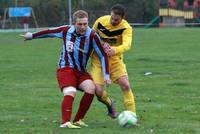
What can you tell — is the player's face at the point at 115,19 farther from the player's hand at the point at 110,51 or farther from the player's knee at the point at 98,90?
the player's knee at the point at 98,90

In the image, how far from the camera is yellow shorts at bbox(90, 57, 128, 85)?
10320 mm

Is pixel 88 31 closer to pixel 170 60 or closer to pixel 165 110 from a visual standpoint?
pixel 165 110

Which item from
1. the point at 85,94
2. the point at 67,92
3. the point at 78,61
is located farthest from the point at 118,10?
the point at 67,92

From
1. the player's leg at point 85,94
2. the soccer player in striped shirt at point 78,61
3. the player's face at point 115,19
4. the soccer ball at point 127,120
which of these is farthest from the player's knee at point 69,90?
the player's face at point 115,19

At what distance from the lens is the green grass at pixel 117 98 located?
9625 millimetres

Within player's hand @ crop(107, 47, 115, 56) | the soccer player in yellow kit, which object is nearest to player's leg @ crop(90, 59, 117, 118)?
the soccer player in yellow kit

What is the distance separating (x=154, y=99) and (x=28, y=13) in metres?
51.7

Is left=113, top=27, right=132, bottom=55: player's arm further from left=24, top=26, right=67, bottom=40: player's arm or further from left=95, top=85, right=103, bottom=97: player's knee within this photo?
left=24, top=26, right=67, bottom=40: player's arm

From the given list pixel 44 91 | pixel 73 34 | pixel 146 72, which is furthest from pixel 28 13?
pixel 73 34

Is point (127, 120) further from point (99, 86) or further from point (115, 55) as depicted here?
point (115, 55)

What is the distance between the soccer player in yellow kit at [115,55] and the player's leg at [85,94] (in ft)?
1.04

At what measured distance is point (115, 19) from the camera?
33.2 feet

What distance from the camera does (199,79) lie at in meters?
16.8

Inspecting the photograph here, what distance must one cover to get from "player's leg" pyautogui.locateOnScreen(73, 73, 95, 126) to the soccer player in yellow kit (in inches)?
12.5
